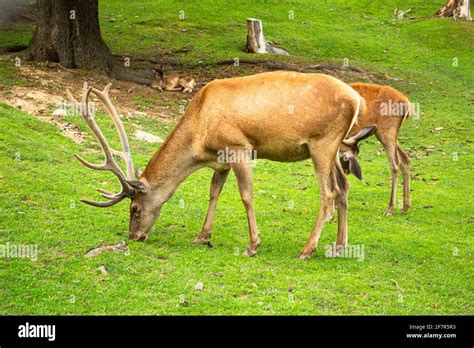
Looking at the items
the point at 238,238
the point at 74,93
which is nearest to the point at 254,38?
the point at 74,93

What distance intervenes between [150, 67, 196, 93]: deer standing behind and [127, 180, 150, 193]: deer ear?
336 inches

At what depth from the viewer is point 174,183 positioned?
27.3ft

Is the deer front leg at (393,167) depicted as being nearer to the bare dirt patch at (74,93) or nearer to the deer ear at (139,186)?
the deer ear at (139,186)

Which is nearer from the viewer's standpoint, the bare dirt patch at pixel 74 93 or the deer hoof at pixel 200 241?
the deer hoof at pixel 200 241

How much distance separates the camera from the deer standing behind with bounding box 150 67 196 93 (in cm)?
1653

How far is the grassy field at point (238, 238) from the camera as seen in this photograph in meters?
6.72

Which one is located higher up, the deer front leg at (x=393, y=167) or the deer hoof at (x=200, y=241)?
the deer front leg at (x=393, y=167)

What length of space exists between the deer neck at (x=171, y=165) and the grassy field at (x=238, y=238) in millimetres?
673
